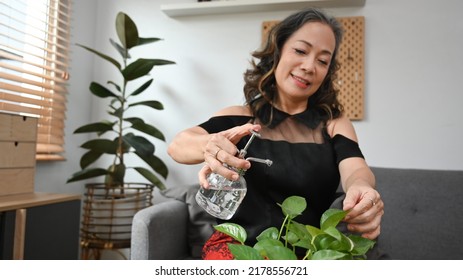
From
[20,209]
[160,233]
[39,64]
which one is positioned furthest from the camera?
[39,64]

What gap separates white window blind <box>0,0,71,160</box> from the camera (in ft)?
4.67

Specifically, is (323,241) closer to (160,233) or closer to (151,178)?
(160,233)

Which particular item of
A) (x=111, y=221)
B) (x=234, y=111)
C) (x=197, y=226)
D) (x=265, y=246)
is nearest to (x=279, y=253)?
(x=265, y=246)

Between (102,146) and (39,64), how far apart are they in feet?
1.41

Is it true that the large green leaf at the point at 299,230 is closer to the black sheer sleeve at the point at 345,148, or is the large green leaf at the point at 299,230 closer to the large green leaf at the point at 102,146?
the black sheer sleeve at the point at 345,148

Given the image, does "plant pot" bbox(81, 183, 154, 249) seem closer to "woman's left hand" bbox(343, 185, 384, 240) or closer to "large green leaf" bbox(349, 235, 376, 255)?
"woman's left hand" bbox(343, 185, 384, 240)

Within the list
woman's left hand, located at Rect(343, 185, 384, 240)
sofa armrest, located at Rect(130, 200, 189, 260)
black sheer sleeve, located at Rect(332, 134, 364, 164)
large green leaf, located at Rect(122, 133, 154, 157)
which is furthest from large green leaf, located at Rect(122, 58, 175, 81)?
woman's left hand, located at Rect(343, 185, 384, 240)

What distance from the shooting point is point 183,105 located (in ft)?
6.31

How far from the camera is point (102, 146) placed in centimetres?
167

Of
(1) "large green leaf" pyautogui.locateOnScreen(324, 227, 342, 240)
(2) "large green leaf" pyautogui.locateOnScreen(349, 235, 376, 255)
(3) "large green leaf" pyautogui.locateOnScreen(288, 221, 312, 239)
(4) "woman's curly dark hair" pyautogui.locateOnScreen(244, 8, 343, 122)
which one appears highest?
(4) "woman's curly dark hair" pyautogui.locateOnScreen(244, 8, 343, 122)

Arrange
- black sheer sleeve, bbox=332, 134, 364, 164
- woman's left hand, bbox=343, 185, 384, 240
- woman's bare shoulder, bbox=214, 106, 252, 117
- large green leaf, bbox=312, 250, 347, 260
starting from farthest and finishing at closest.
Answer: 1. woman's bare shoulder, bbox=214, 106, 252, 117
2. black sheer sleeve, bbox=332, 134, 364, 164
3. woman's left hand, bbox=343, 185, 384, 240
4. large green leaf, bbox=312, 250, 347, 260

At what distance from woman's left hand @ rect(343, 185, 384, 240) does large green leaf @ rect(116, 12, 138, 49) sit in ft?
4.47
